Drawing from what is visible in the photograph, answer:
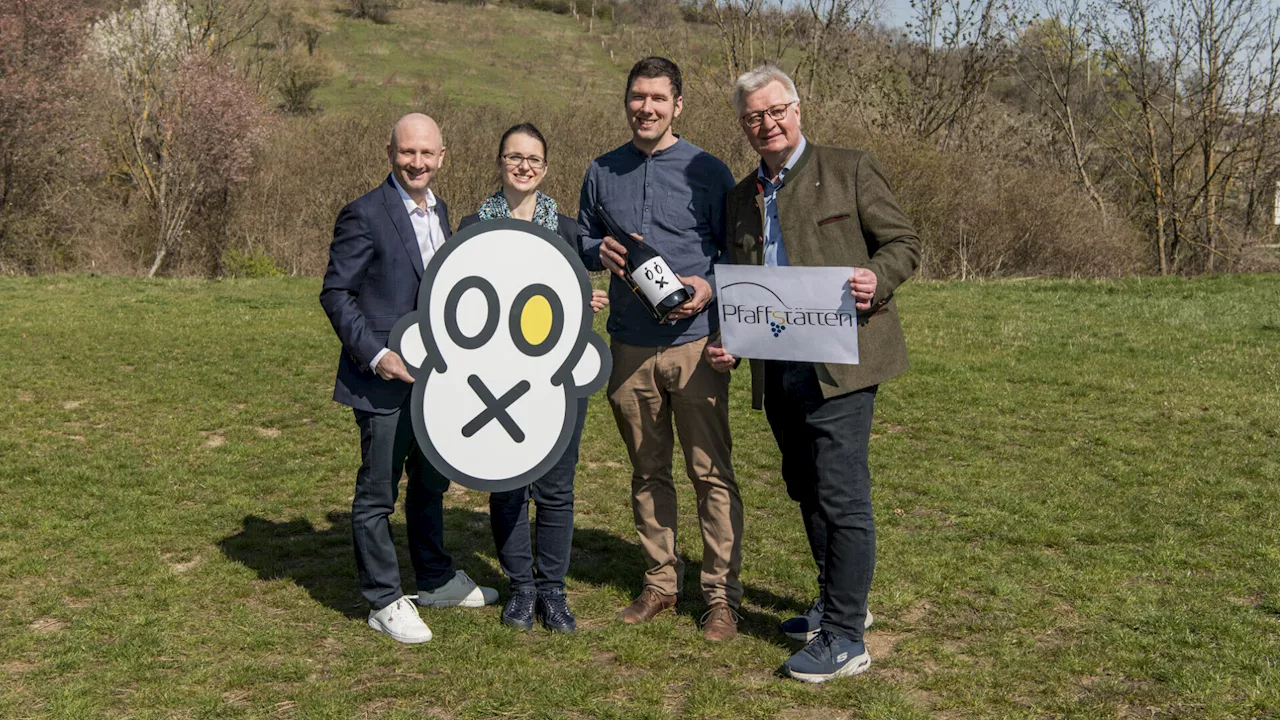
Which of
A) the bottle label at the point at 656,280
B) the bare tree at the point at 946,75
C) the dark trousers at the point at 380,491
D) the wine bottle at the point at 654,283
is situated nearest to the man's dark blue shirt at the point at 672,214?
the wine bottle at the point at 654,283

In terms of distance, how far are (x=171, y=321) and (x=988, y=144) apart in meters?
19.5

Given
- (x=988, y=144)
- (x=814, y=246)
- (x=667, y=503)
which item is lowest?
(x=667, y=503)

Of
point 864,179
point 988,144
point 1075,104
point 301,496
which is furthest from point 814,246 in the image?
point 1075,104

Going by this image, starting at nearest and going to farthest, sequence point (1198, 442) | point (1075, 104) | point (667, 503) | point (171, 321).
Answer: point (667, 503) → point (1198, 442) → point (171, 321) → point (1075, 104)

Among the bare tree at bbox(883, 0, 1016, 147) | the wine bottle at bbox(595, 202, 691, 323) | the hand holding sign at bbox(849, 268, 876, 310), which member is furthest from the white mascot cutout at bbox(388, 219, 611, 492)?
the bare tree at bbox(883, 0, 1016, 147)

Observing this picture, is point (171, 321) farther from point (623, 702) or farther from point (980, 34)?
point (980, 34)

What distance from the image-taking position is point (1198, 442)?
28.0 feet

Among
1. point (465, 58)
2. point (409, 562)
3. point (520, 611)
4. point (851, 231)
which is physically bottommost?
point (409, 562)

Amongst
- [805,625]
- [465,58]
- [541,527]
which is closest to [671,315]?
[541,527]

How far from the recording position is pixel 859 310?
402cm

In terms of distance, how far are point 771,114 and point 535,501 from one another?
1891mm

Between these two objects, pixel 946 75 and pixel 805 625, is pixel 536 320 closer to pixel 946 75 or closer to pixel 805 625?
pixel 805 625

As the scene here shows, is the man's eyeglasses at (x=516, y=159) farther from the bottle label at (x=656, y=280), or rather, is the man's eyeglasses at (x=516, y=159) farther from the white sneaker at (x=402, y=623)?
the white sneaker at (x=402, y=623)

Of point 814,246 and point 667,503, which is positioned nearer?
point 814,246
